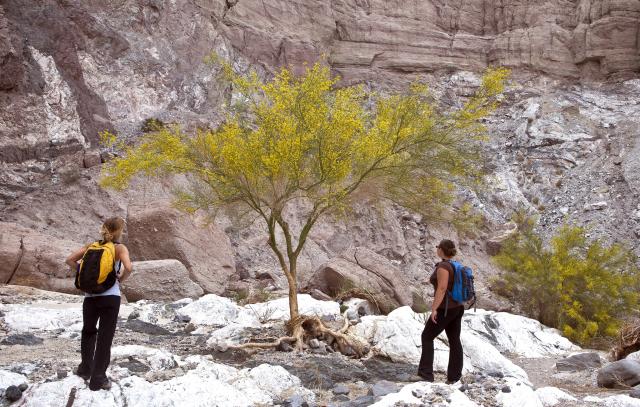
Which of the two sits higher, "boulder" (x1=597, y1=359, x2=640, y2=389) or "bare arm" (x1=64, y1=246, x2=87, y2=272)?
"bare arm" (x1=64, y1=246, x2=87, y2=272)

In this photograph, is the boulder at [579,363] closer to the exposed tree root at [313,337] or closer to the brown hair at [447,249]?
the exposed tree root at [313,337]

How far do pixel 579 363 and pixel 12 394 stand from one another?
7728 millimetres

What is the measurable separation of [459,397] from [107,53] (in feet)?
71.6

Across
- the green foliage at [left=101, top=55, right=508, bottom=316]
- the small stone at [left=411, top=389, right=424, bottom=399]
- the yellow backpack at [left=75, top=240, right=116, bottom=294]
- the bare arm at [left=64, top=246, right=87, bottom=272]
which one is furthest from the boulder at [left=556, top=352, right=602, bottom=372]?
the bare arm at [left=64, top=246, right=87, bottom=272]

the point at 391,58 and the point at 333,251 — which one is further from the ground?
the point at 391,58

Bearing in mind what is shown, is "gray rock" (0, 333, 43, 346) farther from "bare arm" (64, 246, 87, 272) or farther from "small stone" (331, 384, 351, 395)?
"small stone" (331, 384, 351, 395)

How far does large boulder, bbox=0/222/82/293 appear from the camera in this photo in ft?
39.0

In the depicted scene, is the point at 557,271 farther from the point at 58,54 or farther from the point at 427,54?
the point at 427,54

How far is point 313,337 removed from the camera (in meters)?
8.38

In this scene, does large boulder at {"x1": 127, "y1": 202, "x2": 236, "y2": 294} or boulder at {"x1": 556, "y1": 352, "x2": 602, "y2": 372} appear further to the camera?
large boulder at {"x1": 127, "y1": 202, "x2": 236, "y2": 294}

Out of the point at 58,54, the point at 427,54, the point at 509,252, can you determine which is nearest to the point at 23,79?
the point at 58,54

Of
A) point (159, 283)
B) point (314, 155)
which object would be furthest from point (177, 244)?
point (314, 155)

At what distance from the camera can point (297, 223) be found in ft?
71.5

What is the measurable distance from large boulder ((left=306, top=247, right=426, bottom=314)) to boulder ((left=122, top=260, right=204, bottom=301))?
2995 millimetres
